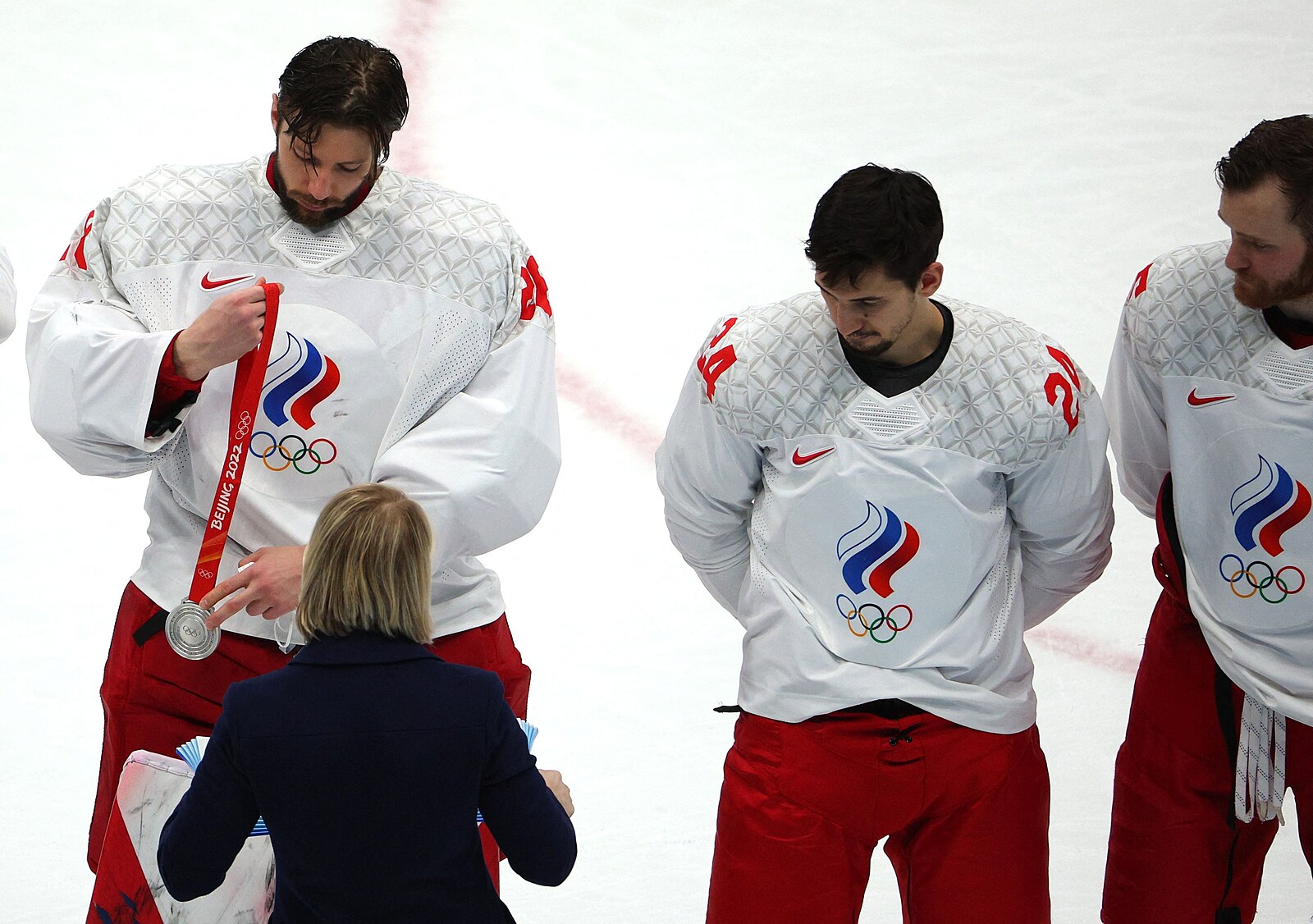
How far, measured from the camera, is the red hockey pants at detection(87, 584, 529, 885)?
2238 mm

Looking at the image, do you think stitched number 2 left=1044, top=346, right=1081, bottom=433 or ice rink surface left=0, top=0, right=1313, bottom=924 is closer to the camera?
stitched number 2 left=1044, top=346, right=1081, bottom=433

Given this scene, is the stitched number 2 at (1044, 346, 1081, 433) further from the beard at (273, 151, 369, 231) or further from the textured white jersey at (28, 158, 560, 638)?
the beard at (273, 151, 369, 231)

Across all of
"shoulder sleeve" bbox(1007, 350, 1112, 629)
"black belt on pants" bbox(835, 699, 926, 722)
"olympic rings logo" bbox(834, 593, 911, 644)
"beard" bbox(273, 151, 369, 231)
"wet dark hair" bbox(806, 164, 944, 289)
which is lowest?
"black belt on pants" bbox(835, 699, 926, 722)

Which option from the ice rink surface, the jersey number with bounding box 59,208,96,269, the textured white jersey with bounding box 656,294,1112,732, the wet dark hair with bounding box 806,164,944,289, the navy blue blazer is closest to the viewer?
the navy blue blazer

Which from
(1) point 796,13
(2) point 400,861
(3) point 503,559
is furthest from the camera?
(1) point 796,13

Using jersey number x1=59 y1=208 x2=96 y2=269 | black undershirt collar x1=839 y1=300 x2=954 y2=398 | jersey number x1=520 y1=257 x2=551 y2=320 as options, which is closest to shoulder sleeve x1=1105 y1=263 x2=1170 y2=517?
black undershirt collar x1=839 y1=300 x2=954 y2=398

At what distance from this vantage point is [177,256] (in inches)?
87.4

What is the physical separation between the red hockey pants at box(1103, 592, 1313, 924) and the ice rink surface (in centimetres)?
68

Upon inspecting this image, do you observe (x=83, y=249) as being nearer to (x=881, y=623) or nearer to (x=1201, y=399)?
(x=881, y=623)

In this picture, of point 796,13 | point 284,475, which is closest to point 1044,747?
point 284,475

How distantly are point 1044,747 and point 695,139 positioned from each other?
2500mm

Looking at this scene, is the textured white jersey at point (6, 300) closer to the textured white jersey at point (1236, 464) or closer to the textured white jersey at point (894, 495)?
the textured white jersey at point (894, 495)

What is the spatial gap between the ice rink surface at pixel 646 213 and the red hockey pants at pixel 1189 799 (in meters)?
0.68

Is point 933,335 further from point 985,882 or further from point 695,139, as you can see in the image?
point 695,139
